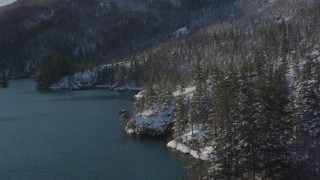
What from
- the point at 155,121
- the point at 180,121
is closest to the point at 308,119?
the point at 180,121

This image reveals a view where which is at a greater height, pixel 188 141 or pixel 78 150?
pixel 188 141

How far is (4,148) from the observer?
11388cm

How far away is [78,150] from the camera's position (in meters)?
109

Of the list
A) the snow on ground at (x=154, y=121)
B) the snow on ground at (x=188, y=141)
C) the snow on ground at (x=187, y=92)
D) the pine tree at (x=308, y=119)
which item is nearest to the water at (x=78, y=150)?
the snow on ground at (x=188, y=141)

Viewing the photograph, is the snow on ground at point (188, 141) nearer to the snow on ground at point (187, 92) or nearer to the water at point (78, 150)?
the water at point (78, 150)

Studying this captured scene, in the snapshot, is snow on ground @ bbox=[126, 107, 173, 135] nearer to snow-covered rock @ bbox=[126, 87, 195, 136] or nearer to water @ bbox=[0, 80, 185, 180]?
snow-covered rock @ bbox=[126, 87, 195, 136]

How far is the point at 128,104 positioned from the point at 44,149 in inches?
2941

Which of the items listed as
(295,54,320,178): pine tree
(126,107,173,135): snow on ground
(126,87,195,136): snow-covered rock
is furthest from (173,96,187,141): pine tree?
(295,54,320,178): pine tree

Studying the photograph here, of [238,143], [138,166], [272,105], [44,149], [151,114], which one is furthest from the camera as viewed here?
[151,114]

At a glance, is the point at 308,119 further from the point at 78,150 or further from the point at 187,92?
the point at 187,92

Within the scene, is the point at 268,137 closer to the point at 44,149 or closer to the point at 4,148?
the point at 44,149

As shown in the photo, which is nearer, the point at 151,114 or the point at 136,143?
the point at 136,143

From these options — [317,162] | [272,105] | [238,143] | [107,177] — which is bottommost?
[107,177]

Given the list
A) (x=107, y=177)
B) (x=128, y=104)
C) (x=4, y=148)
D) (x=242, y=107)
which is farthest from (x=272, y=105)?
(x=128, y=104)
